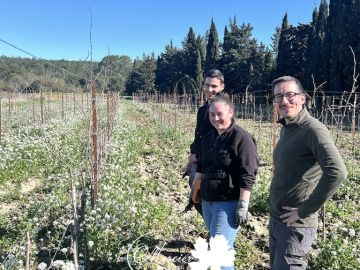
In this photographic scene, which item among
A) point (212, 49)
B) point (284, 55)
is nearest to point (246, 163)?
point (284, 55)

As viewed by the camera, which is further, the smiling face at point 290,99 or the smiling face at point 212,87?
the smiling face at point 212,87

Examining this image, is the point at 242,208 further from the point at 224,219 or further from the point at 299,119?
the point at 299,119

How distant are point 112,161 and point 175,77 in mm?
51410

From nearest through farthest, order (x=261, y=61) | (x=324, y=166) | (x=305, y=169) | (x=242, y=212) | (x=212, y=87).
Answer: (x=324, y=166) → (x=305, y=169) → (x=242, y=212) → (x=212, y=87) → (x=261, y=61)

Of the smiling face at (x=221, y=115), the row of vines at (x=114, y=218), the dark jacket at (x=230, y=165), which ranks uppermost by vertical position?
the smiling face at (x=221, y=115)

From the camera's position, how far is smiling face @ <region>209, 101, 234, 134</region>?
3266 millimetres

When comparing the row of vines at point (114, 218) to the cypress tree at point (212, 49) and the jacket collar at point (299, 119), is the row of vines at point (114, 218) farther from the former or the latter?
the cypress tree at point (212, 49)

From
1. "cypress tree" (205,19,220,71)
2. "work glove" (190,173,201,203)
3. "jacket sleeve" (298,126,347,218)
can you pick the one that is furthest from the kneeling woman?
"cypress tree" (205,19,220,71)

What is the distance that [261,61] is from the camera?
43406mm

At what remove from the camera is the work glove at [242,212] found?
123 inches

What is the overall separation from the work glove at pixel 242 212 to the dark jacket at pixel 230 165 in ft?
0.39

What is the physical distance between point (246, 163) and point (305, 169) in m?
0.66

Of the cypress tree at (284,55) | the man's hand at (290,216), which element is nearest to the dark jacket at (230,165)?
the man's hand at (290,216)

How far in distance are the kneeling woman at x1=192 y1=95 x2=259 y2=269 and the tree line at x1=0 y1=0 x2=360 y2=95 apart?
260cm
